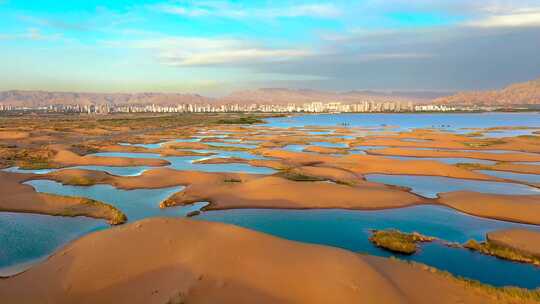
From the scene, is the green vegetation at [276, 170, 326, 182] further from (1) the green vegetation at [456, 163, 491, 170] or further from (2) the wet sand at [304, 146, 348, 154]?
(1) the green vegetation at [456, 163, 491, 170]

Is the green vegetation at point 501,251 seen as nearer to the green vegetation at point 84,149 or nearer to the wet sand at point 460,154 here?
the wet sand at point 460,154

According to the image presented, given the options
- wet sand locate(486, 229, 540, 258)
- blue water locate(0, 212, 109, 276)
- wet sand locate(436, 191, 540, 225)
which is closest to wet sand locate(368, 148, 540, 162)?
wet sand locate(436, 191, 540, 225)

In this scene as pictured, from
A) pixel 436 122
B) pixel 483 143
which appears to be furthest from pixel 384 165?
pixel 436 122

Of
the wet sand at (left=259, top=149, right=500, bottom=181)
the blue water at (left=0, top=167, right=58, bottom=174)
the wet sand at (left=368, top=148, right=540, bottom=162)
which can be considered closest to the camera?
the wet sand at (left=259, top=149, right=500, bottom=181)

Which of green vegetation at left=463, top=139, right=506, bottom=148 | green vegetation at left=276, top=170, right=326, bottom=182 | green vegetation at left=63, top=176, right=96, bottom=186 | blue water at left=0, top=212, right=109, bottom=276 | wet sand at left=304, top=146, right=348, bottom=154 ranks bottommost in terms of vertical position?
blue water at left=0, top=212, right=109, bottom=276

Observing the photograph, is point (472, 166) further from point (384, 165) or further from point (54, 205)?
point (54, 205)

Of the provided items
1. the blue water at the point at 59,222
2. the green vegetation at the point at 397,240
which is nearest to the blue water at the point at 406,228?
the green vegetation at the point at 397,240

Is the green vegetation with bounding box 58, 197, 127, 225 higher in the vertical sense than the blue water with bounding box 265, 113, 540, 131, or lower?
lower

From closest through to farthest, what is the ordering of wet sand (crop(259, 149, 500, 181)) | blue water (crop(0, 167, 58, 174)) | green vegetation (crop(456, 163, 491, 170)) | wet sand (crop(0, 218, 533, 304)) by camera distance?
wet sand (crop(0, 218, 533, 304)), wet sand (crop(259, 149, 500, 181)), blue water (crop(0, 167, 58, 174)), green vegetation (crop(456, 163, 491, 170))
